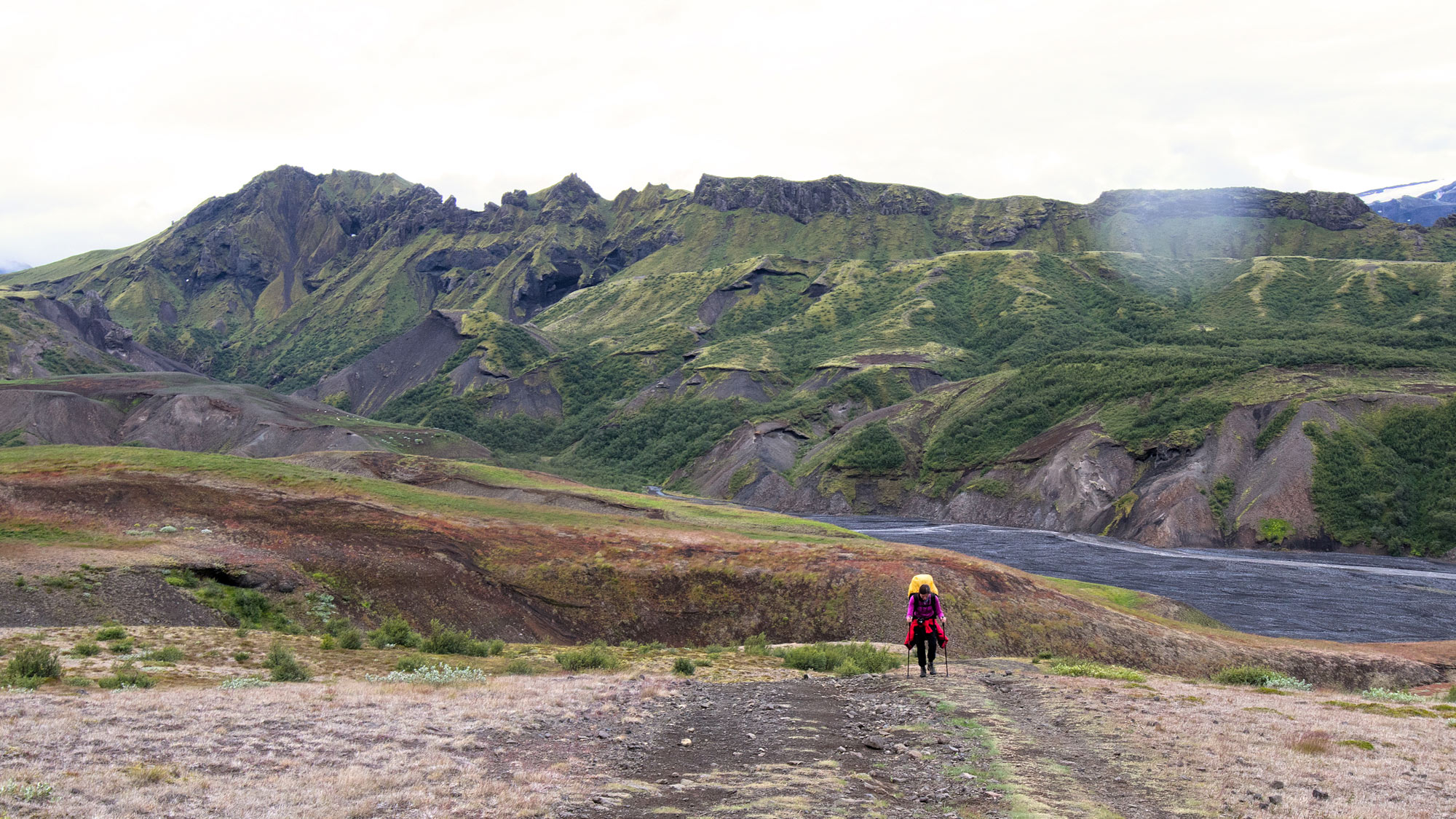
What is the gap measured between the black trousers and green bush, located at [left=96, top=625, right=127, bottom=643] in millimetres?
20306

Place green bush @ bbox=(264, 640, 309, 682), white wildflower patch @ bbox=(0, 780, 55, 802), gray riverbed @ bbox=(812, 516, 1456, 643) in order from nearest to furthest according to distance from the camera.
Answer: white wildflower patch @ bbox=(0, 780, 55, 802) → green bush @ bbox=(264, 640, 309, 682) → gray riverbed @ bbox=(812, 516, 1456, 643)

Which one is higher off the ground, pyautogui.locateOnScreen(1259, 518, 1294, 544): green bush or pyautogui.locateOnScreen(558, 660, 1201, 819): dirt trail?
pyautogui.locateOnScreen(558, 660, 1201, 819): dirt trail

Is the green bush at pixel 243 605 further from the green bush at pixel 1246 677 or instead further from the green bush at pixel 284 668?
the green bush at pixel 1246 677

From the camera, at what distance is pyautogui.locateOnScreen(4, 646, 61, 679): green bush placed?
16188 mm

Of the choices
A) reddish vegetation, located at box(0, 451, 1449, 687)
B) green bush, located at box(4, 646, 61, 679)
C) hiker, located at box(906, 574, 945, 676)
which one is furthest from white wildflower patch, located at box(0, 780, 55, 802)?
reddish vegetation, located at box(0, 451, 1449, 687)

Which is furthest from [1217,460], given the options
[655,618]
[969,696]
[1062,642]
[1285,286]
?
[1285,286]

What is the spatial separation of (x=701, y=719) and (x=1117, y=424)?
112m

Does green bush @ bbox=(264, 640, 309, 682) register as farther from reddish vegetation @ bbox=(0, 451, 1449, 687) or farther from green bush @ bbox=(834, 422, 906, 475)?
green bush @ bbox=(834, 422, 906, 475)

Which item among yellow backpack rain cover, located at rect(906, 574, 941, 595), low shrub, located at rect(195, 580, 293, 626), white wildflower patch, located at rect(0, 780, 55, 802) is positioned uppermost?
white wildflower patch, located at rect(0, 780, 55, 802)

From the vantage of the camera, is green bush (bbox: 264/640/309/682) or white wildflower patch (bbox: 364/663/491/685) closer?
green bush (bbox: 264/640/309/682)

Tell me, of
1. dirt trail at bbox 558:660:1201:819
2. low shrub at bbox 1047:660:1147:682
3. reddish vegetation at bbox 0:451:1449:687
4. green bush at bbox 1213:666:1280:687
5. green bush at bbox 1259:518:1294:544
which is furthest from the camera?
green bush at bbox 1259:518:1294:544

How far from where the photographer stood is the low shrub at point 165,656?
63.6 ft

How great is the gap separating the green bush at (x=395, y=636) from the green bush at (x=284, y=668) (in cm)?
482

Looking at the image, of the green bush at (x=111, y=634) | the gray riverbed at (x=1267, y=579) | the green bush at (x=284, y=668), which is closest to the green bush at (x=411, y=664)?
the green bush at (x=284, y=668)
